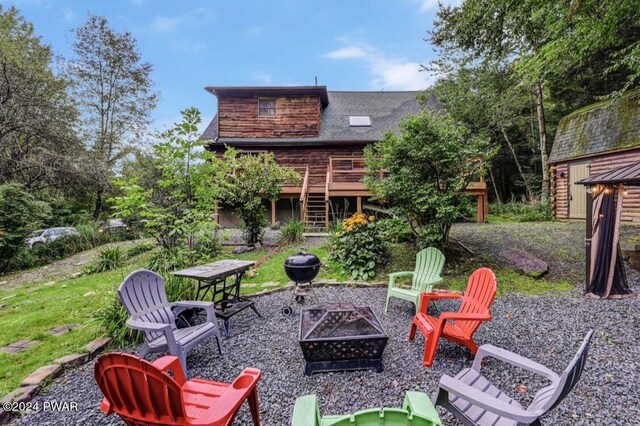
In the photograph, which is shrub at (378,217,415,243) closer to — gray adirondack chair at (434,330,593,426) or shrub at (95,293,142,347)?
gray adirondack chair at (434,330,593,426)

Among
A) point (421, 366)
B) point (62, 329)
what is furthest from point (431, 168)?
point (62, 329)

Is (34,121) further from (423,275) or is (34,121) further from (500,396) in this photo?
(500,396)

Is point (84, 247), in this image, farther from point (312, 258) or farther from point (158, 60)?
point (158, 60)

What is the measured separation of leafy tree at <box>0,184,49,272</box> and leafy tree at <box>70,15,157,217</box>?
8149mm

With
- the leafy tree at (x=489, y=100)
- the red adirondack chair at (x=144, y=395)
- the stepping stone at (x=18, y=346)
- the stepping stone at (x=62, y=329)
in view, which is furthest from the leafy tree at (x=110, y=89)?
the red adirondack chair at (x=144, y=395)

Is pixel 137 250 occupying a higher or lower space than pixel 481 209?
lower

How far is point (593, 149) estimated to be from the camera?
9648 millimetres

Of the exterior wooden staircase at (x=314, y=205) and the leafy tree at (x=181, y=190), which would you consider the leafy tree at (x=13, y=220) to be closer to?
the leafy tree at (x=181, y=190)

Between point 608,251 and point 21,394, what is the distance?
22.5 ft

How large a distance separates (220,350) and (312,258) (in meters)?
1.61

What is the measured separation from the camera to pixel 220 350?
9.90 feet

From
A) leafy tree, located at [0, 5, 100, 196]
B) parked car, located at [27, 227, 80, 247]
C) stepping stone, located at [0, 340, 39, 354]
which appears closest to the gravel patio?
stepping stone, located at [0, 340, 39, 354]

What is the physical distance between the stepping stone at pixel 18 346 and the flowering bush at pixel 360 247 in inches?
173

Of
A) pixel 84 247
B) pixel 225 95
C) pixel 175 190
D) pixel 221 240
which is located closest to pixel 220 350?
pixel 175 190
